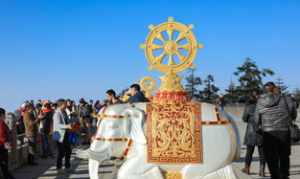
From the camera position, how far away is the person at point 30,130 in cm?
1481

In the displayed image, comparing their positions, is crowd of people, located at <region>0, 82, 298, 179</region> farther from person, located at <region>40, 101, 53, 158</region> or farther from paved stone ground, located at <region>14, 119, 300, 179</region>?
person, located at <region>40, 101, 53, 158</region>

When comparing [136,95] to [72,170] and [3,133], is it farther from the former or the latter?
[72,170]

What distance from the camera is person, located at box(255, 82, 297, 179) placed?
9.92 metres

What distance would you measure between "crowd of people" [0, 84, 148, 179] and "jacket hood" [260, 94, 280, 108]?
2.26 meters

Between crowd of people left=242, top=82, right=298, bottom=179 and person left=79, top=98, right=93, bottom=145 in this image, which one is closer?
crowd of people left=242, top=82, right=298, bottom=179

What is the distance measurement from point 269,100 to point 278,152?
3.01ft

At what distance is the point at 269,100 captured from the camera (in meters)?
10.1

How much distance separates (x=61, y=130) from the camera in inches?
482

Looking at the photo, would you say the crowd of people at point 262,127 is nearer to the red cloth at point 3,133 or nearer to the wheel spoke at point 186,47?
the red cloth at point 3,133

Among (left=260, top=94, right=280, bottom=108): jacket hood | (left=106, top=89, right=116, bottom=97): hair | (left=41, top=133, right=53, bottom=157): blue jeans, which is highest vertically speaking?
(left=106, top=89, right=116, bottom=97): hair

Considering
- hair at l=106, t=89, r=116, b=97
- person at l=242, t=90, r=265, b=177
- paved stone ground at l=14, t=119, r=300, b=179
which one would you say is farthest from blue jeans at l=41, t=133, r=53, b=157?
person at l=242, t=90, r=265, b=177

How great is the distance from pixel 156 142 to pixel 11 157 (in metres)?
6.52

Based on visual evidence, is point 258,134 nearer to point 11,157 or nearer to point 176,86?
point 176,86

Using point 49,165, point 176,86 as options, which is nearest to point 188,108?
point 176,86
